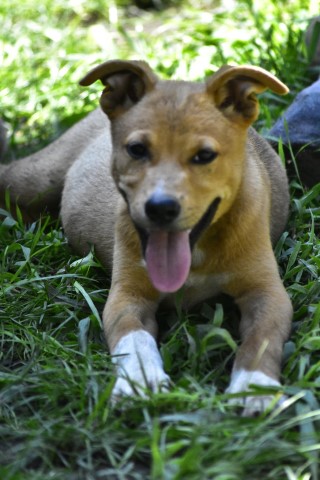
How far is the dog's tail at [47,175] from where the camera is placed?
649 cm

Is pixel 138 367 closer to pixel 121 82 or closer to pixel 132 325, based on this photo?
pixel 132 325

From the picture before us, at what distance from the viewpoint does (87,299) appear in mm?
4918

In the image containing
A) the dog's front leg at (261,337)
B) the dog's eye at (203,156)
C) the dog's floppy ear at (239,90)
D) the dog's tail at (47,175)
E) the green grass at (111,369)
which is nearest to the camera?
the green grass at (111,369)

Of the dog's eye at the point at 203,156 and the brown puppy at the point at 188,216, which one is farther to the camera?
the dog's eye at the point at 203,156

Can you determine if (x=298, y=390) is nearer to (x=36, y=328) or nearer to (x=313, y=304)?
(x=313, y=304)

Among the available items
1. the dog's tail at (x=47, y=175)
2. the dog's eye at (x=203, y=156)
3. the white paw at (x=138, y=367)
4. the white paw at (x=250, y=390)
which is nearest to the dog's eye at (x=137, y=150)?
the dog's eye at (x=203, y=156)

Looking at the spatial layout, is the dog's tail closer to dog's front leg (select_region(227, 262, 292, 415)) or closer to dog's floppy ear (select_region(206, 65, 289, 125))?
dog's floppy ear (select_region(206, 65, 289, 125))

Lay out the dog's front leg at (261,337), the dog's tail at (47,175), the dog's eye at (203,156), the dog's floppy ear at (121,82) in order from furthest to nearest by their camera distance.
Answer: the dog's tail at (47,175), the dog's floppy ear at (121,82), the dog's eye at (203,156), the dog's front leg at (261,337)

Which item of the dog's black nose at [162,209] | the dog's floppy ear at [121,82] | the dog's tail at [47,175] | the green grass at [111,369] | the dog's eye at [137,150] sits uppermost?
the dog's floppy ear at [121,82]

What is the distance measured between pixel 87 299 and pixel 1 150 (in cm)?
281

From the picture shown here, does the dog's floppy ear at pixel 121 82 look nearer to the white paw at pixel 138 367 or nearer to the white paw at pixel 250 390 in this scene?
the white paw at pixel 138 367

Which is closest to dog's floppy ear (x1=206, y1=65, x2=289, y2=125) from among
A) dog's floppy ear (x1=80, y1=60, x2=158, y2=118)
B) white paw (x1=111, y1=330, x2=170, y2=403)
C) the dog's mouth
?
dog's floppy ear (x1=80, y1=60, x2=158, y2=118)

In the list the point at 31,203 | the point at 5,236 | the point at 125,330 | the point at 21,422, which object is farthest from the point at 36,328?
Answer: the point at 31,203

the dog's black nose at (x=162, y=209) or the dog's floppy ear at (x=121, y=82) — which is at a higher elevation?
the dog's floppy ear at (x=121, y=82)
